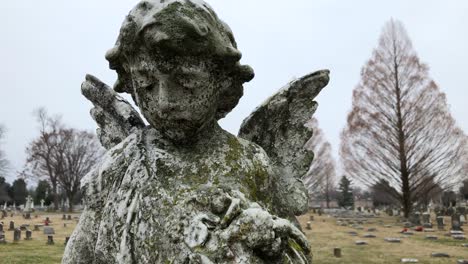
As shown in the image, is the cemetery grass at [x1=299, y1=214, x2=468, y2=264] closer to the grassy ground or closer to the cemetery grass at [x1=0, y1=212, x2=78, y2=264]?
the grassy ground

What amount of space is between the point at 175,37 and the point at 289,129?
3.32 feet

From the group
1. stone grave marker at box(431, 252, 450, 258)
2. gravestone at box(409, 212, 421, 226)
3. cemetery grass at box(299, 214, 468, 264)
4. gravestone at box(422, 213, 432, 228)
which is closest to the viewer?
cemetery grass at box(299, 214, 468, 264)

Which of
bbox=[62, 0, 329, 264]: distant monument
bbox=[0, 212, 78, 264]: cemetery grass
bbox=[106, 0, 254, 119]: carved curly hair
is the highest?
bbox=[106, 0, 254, 119]: carved curly hair

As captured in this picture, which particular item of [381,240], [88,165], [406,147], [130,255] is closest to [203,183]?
[130,255]

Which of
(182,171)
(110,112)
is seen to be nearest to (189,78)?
(182,171)

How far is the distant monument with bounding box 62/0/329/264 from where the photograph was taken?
Result: 1.79 metres

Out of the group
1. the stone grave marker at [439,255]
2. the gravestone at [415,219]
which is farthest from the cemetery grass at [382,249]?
the gravestone at [415,219]

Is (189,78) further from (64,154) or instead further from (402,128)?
(64,154)

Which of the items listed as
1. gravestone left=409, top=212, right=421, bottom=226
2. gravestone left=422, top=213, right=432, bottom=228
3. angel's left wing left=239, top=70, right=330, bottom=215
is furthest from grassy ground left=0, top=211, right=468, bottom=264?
angel's left wing left=239, top=70, right=330, bottom=215

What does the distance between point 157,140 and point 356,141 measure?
29884 mm

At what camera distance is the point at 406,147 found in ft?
95.5

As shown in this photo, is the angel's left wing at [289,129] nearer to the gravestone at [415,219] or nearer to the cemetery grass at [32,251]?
the cemetery grass at [32,251]

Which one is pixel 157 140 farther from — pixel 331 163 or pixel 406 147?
pixel 331 163

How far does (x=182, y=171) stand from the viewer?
6.59 feet
